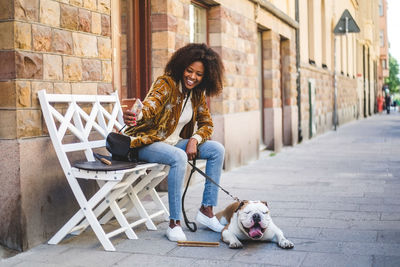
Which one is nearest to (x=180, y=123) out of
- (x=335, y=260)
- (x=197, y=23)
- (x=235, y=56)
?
(x=335, y=260)

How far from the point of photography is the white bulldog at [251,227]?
4727 millimetres

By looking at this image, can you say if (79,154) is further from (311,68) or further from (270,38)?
(311,68)

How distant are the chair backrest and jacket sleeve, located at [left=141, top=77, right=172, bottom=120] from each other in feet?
2.03

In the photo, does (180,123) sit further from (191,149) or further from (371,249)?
(371,249)

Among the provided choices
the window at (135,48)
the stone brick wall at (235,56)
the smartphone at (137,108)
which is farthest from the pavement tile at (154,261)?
the stone brick wall at (235,56)

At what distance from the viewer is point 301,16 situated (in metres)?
17.5

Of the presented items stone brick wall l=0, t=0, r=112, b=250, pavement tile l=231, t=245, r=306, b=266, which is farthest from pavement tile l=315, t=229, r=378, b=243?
stone brick wall l=0, t=0, r=112, b=250

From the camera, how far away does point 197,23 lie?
9.62 m

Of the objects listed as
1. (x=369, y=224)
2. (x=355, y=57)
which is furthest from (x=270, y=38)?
(x=355, y=57)

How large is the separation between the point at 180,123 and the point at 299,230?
1.46 m

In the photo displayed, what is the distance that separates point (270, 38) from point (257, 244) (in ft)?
29.4

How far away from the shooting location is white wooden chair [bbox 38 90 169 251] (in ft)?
15.7

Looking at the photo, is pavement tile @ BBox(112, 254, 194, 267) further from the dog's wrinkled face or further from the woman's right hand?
the woman's right hand

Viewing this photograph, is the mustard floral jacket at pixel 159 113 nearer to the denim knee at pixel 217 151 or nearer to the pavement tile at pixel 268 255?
the denim knee at pixel 217 151
